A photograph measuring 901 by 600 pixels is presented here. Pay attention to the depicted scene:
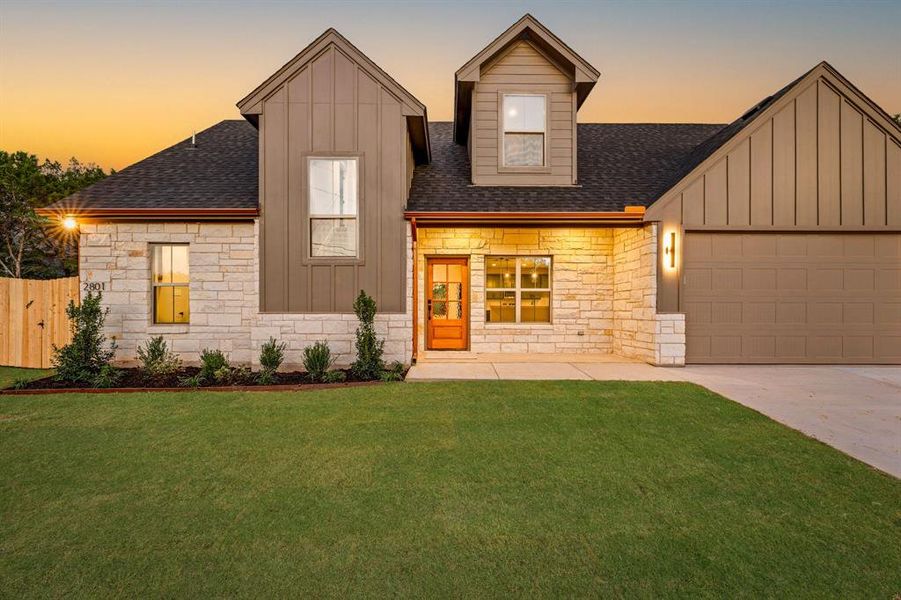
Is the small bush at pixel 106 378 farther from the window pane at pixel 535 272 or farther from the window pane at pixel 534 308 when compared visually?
the window pane at pixel 535 272

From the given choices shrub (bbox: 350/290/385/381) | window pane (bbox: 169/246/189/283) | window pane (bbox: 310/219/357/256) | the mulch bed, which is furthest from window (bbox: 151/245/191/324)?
shrub (bbox: 350/290/385/381)

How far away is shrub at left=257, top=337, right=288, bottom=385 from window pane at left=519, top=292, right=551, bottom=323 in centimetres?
562

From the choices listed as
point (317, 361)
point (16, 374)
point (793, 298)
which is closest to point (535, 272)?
point (793, 298)

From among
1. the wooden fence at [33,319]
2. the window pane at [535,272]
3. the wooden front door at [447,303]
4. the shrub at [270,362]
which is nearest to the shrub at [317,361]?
the shrub at [270,362]

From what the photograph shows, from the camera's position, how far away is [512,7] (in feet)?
41.5

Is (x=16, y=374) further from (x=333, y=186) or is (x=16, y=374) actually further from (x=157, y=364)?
(x=333, y=186)

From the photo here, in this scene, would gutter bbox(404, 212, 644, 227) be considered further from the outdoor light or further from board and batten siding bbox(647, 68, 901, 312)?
the outdoor light

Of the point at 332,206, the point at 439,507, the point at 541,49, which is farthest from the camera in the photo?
the point at 541,49

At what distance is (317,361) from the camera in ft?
24.5

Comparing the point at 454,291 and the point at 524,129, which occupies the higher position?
the point at 524,129

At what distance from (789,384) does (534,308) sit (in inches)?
200

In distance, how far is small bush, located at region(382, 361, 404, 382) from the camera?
7102 millimetres

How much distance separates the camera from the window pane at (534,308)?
10453 mm

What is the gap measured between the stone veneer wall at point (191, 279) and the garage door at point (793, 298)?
19.6 ft
